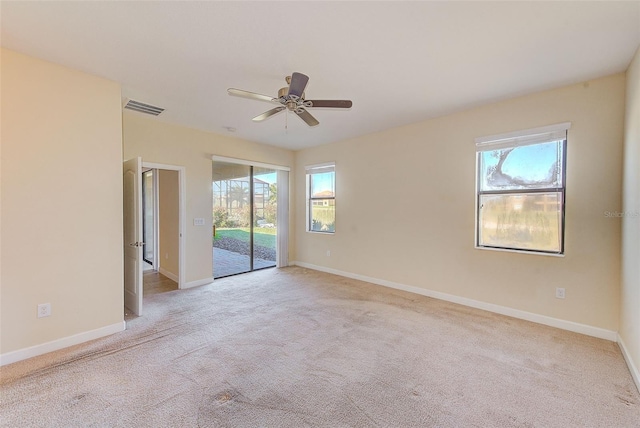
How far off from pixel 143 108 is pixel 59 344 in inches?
113

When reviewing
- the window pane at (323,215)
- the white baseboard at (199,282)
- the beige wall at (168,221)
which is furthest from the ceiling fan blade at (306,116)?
the white baseboard at (199,282)

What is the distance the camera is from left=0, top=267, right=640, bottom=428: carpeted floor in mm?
1712

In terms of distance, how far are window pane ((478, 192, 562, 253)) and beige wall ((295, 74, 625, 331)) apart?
0.41 feet

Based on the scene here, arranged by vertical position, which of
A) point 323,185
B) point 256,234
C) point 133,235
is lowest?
point 256,234

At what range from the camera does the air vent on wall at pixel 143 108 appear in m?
3.37

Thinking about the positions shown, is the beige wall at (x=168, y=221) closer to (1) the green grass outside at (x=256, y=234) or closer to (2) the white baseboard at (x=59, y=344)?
(1) the green grass outside at (x=256, y=234)

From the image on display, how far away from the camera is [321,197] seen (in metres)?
5.75

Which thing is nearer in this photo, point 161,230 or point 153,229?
point 161,230

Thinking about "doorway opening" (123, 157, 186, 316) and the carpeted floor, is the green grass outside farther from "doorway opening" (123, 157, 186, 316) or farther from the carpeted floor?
the carpeted floor

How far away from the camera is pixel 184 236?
4.45 meters

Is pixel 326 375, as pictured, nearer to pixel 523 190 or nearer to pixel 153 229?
pixel 523 190

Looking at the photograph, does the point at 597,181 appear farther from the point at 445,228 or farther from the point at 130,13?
the point at 130,13

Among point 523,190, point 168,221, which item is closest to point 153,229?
point 168,221

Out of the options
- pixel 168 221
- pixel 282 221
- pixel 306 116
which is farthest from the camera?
pixel 282 221
